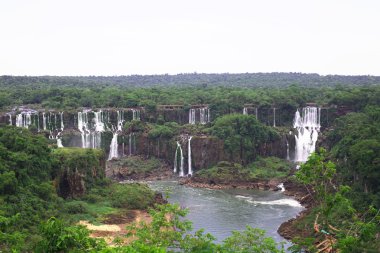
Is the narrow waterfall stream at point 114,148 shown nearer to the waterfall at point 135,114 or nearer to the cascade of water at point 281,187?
the waterfall at point 135,114

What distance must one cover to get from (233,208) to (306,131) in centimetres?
2550

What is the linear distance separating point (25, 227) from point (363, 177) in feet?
78.9

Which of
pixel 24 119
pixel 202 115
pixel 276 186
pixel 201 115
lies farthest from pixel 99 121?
pixel 276 186

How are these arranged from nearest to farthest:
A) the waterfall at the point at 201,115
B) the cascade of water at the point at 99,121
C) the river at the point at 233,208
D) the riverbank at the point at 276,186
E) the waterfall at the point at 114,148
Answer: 1. the river at the point at 233,208
2. the riverbank at the point at 276,186
3. the waterfall at the point at 114,148
4. the cascade of water at the point at 99,121
5. the waterfall at the point at 201,115

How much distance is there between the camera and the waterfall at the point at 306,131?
68625 mm

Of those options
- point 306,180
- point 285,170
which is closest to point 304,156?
point 285,170

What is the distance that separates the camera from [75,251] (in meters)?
21.5

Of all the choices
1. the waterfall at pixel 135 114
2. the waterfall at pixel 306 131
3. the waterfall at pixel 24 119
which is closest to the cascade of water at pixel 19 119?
the waterfall at pixel 24 119

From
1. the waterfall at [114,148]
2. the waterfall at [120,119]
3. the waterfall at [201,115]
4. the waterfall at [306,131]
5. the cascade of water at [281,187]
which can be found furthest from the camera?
the waterfall at [201,115]

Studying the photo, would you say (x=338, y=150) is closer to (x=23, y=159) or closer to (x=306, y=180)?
(x=23, y=159)

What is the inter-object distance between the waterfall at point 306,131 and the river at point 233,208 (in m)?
14.5

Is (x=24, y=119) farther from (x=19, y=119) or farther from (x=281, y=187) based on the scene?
(x=281, y=187)

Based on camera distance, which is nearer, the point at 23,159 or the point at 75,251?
the point at 75,251

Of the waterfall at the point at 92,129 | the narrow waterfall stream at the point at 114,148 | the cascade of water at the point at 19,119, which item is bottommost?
the narrow waterfall stream at the point at 114,148
